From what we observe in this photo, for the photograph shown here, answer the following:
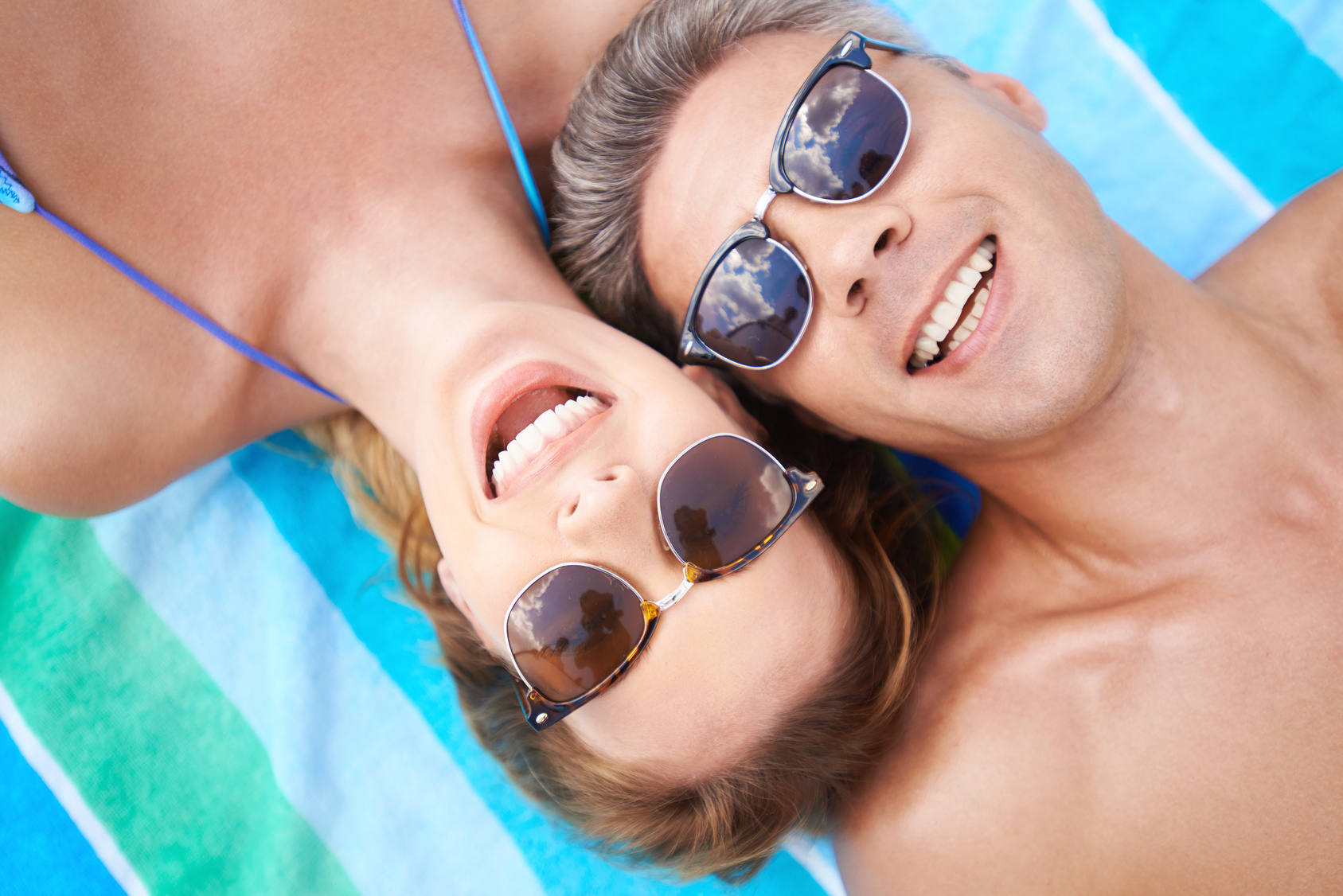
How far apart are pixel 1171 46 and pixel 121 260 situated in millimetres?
3639

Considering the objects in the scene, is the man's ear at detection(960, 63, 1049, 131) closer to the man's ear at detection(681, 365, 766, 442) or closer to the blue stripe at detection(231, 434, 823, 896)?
the man's ear at detection(681, 365, 766, 442)

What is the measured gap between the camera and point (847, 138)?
76.7 inches

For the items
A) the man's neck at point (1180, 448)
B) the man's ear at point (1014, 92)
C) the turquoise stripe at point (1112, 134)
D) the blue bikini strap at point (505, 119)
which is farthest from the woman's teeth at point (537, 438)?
the turquoise stripe at point (1112, 134)

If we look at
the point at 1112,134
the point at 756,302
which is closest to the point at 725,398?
the point at 756,302

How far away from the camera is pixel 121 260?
94.2 inches

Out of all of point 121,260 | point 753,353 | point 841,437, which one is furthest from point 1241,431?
point 121,260

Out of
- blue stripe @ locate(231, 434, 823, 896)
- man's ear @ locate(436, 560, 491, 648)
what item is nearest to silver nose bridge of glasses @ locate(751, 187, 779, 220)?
man's ear @ locate(436, 560, 491, 648)

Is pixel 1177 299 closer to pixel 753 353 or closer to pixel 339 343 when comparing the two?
pixel 753 353

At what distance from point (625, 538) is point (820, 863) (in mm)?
1654

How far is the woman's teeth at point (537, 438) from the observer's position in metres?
1.97

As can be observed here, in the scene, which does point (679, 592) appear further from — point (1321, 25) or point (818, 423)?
point (1321, 25)

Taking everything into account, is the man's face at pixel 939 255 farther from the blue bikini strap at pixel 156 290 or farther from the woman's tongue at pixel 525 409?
the blue bikini strap at pixel 156 290

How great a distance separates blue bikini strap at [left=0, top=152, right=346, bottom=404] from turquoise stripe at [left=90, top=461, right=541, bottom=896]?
28.8 inches

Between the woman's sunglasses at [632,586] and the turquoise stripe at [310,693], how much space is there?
125 centimetres
